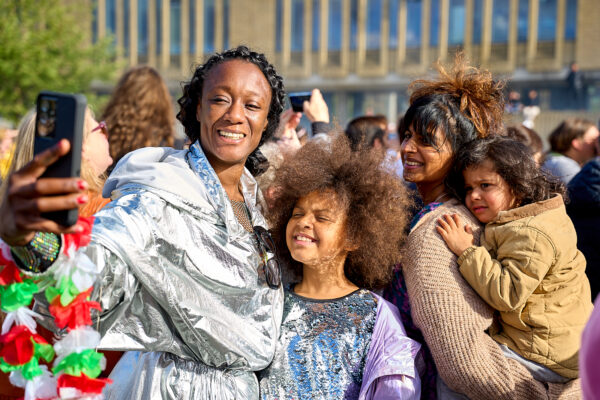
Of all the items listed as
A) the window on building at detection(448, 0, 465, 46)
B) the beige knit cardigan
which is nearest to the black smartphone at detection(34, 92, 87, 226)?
the beige knit cardigan

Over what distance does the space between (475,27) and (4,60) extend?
67.6ft

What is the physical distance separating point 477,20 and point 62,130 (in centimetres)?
3118

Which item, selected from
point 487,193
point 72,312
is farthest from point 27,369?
point 487,193

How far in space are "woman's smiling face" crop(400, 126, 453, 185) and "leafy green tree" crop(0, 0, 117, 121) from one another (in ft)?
61.3

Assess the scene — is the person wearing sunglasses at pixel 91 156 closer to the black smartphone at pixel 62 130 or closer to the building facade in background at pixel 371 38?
the black smartphone at pixel 62 130

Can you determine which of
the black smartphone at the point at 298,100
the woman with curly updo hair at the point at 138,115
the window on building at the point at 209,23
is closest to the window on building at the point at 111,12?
the window on building at the point at 209,23

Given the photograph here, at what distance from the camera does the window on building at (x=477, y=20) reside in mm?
30219

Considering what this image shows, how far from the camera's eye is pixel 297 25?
32531mm

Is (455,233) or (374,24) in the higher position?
(374,24)

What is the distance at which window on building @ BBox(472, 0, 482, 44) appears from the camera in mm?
30219

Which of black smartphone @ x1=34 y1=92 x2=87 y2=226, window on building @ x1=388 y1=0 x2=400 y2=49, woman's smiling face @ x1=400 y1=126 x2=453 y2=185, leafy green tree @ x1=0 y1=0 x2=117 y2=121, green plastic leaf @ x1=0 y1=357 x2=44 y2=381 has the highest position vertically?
window on building @ x1=388 y1=0 x2=400 y2=49

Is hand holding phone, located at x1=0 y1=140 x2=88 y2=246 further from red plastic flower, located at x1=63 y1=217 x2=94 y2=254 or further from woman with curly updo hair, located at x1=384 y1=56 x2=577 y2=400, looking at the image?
woman with curly updo hair, located at x1=384 y1=56 x2=577 y2=400

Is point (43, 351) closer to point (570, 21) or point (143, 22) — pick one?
point (570, 21)

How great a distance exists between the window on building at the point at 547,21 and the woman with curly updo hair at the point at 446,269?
29423 millimetres
